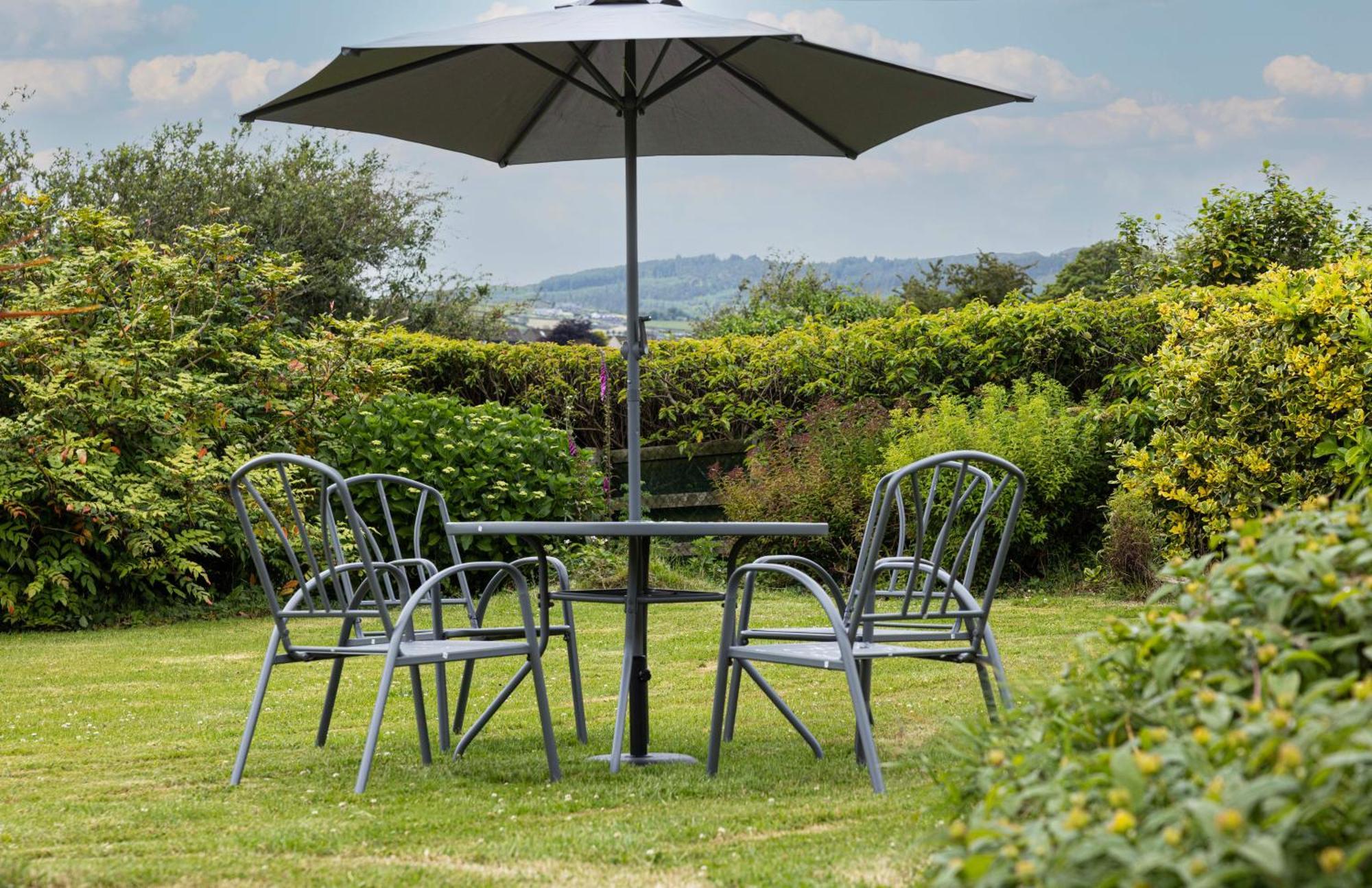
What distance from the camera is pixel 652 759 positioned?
390cm

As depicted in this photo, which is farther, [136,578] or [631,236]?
[136,578]

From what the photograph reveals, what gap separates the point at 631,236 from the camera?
4.25 meters

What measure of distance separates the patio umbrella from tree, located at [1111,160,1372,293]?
4.91 m

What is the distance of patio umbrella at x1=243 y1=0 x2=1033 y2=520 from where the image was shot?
12.7 feet

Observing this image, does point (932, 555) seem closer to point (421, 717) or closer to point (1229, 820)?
point (421, 717)

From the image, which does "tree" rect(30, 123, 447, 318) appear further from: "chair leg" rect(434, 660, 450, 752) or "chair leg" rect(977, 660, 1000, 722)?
"chair leg" rect(977, 660, 1000, 722)

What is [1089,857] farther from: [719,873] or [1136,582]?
[1136,582]

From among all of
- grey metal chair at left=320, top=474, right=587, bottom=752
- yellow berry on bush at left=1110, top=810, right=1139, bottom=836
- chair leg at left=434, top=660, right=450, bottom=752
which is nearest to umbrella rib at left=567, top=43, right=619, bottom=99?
grey metal chair at left=320, top=474, right=587, bottom=752

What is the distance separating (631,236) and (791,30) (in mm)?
951

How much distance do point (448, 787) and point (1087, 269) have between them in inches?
1018

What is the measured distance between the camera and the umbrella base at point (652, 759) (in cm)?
386

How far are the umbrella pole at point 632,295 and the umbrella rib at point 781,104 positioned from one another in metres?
0.45

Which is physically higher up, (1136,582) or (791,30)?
(791,30)

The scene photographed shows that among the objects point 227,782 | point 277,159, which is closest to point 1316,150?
point 277,159
